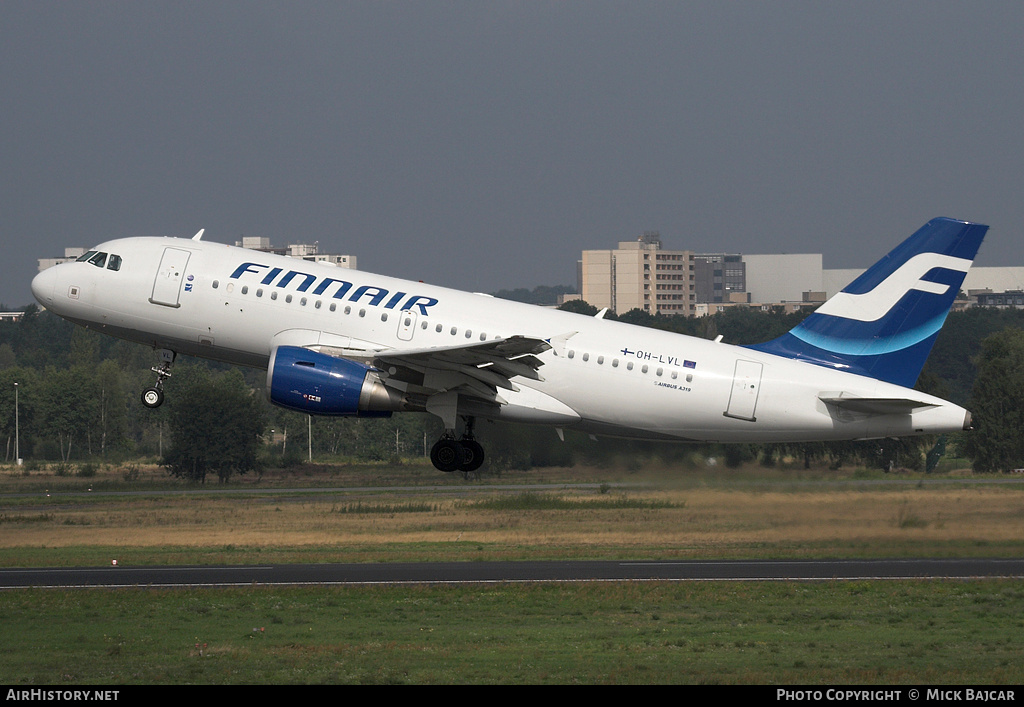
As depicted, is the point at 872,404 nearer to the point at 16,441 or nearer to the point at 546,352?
the point at 546,352

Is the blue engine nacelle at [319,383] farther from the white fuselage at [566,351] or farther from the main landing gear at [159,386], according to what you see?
the main landing gear at [159,386]

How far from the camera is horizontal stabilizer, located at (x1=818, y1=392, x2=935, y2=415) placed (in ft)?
95.9

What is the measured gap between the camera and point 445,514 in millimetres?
49000

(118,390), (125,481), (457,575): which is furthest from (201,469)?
(457,575)

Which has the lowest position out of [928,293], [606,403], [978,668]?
[978,668]

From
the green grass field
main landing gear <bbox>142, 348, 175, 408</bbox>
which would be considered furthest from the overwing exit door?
main landing gear <bbox>142, 348, 175, 408</bbox>

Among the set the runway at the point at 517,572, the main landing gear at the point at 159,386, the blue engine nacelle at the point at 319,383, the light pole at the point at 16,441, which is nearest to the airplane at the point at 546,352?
the blue engine nacelle at the point at 319,383

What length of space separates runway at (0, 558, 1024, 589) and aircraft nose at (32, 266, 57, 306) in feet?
25.4

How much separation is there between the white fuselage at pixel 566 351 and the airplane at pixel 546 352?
0.04 meters

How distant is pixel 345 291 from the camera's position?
30.1m

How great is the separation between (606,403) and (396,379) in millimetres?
5294

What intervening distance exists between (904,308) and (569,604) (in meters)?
11.7

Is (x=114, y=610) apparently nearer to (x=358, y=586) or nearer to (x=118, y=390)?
(x=358, y=586)

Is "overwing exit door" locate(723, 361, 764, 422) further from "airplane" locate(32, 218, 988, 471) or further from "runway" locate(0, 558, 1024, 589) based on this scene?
"runway" locate(0, 558, 1024, 589)
